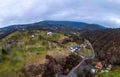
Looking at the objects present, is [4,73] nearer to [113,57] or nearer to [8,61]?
[8,61]

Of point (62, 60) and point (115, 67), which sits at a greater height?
point (62, 60)

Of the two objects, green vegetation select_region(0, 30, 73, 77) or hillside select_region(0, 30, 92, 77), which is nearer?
hillside select_region(0, 30, 92, 77)

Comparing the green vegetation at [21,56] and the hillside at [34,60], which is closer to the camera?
the hillside at [34,60]

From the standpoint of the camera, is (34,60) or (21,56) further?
(21,56)

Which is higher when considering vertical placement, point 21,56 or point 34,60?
point 21,56

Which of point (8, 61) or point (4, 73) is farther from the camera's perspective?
point (8, 61)

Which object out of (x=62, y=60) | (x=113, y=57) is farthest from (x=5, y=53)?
(x=113, y=57)

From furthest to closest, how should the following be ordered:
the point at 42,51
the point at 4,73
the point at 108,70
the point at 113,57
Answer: the point at 113,57 < the point at 108,70 < the point at 42,51 < the point at 4,73

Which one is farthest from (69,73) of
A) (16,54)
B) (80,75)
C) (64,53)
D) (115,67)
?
(115,67)

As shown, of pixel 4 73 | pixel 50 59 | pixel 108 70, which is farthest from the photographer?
pixel 108 70
